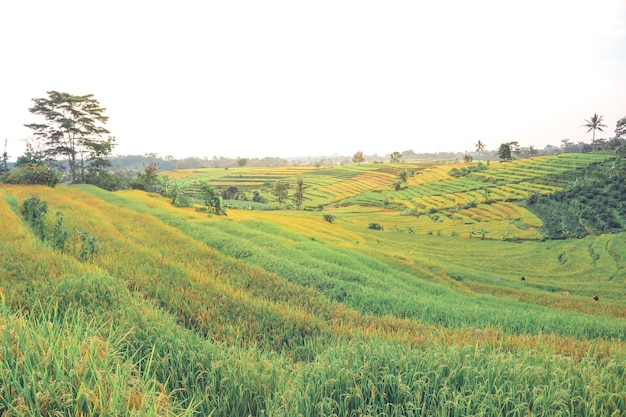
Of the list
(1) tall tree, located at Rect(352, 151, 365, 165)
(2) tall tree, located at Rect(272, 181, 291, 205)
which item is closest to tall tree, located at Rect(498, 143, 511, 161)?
(1) tall tree, located at Rect(352, 151, 365, 165)

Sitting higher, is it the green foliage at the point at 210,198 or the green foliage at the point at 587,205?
the green foliage at the point at 210,198

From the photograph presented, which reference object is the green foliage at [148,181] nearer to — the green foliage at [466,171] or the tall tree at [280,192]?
the tall tree at [280,192]

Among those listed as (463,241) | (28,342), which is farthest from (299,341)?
(463,241)

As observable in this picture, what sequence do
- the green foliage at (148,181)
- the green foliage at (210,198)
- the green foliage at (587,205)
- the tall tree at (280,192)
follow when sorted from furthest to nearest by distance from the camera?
the tall tree at (280,192)
the green foliage at (587,205)
the green foliage at (148,181)
the green foliage at (210,198)

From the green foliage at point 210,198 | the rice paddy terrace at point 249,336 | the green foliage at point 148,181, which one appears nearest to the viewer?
the rice paddy terrace at point 249,336

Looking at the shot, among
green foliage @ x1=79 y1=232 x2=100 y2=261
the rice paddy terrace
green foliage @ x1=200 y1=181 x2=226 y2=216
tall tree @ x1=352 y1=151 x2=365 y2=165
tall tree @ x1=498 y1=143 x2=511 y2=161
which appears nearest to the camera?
the rice paddy terrace

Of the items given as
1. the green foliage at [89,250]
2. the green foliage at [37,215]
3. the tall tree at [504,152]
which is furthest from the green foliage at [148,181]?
the tall tree at [504,152]

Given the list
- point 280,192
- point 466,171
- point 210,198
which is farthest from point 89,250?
point 466,171

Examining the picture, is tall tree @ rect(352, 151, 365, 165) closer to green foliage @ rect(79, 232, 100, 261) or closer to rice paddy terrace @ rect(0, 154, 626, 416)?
rice paddy terrace @ rect(0, 154, 626, 416)

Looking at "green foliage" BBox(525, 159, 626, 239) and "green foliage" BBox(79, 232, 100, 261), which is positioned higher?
"green foliage" BBox(79, 232, 100, 261)

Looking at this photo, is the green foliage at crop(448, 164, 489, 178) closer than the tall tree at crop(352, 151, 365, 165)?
Yes

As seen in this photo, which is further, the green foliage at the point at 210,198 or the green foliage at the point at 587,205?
the green foliage at the point at 587,205

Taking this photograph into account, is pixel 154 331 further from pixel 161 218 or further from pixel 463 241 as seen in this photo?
pixel 463 241

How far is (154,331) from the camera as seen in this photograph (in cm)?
312
